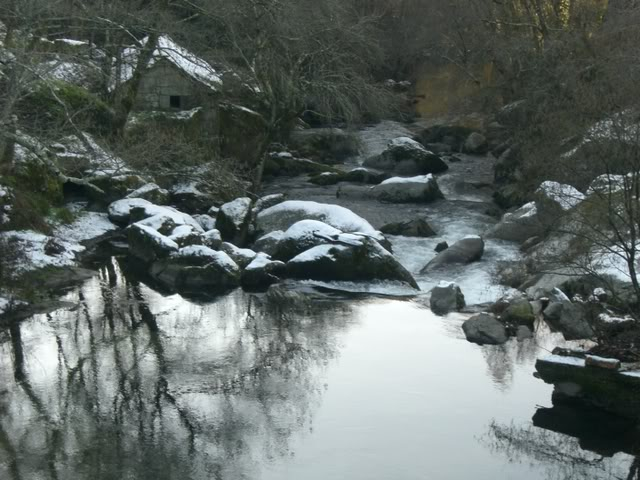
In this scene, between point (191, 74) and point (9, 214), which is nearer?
point (9, 214)

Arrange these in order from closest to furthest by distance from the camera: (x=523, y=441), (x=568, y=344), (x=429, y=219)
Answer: (x=523, y=441), (x=568, y=344), (x=429, y=219)

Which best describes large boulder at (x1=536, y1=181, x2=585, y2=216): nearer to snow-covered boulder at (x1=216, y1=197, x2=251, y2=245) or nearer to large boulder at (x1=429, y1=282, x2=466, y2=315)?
large boulder at (x1=429, y1=282, x2=466, y2=315)

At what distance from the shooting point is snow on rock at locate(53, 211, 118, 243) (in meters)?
19.8

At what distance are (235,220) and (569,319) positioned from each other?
28.3 ft

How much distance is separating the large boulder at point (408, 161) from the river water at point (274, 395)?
43.2 feet

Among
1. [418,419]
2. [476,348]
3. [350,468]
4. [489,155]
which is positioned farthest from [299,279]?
[489,155]

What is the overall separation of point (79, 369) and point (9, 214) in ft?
23.6

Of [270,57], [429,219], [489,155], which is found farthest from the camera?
[489,155]

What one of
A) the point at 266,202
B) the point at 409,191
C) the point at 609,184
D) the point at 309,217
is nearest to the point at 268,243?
the point at 309,217

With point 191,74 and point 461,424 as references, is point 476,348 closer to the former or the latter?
point 461,424

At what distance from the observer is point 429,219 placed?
72.4 ft

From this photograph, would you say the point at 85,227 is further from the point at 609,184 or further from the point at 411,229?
→ the point at 609,184

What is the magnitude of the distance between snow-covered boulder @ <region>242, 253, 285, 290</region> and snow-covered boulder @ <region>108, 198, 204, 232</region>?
290cm

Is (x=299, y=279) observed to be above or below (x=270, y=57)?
below
